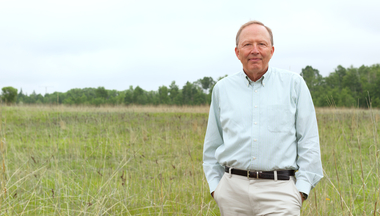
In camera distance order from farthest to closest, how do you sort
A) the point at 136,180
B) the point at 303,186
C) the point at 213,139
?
the point at 136,180 < the point at 213,139 < the point at 303,186

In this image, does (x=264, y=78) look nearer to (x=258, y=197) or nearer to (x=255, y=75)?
(x=255, y=75)

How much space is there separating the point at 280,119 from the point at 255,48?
434mm

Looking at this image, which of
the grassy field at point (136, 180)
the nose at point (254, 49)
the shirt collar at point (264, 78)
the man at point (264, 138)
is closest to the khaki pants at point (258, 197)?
the man at point (264, 138)

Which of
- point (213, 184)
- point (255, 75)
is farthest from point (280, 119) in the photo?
point (213, 184)

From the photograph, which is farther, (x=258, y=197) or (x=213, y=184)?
(x=213, y=184)

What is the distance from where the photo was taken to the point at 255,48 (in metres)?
1.63

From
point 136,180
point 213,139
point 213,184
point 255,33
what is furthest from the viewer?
point 136,180

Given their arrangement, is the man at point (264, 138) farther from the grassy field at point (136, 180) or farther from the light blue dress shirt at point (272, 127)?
the grassy field at point (136, 180)

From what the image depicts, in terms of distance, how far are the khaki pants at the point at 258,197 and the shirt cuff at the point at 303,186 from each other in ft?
0.08

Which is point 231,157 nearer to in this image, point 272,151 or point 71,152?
point 272,151

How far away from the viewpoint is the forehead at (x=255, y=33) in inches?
65.1

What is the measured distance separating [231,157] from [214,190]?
303 millimetres

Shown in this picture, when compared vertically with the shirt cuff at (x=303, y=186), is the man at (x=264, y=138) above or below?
above

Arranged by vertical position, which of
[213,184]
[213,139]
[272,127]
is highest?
[272,127]
